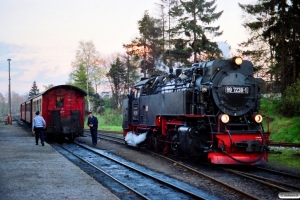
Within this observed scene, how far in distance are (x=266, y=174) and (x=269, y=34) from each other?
642 inches

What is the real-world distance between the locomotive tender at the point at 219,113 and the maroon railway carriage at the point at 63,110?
837cm

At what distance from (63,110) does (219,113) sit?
11.5m

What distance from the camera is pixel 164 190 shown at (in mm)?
8070

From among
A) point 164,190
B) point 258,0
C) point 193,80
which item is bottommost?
point 164,190

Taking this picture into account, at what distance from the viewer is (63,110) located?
20359 millimetres

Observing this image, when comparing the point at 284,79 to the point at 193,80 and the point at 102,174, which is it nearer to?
the point at 193,80

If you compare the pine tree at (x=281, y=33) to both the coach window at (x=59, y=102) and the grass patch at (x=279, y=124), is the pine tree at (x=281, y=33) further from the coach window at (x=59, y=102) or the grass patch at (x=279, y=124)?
the coach window at (x=59, y=102)

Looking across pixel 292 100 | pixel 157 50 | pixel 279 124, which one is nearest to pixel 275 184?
pixel 292 100

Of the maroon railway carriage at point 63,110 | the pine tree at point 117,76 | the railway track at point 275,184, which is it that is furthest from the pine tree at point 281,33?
the pine tree at point 117,76

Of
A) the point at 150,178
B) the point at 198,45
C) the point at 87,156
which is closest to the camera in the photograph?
the point at 150,178

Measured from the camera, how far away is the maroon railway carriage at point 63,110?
1975cm

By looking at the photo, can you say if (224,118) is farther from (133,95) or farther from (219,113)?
(133,95)

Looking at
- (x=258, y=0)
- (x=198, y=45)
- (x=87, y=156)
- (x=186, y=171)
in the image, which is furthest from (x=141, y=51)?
(x=186, y=171)

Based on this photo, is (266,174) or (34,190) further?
(266,174)
